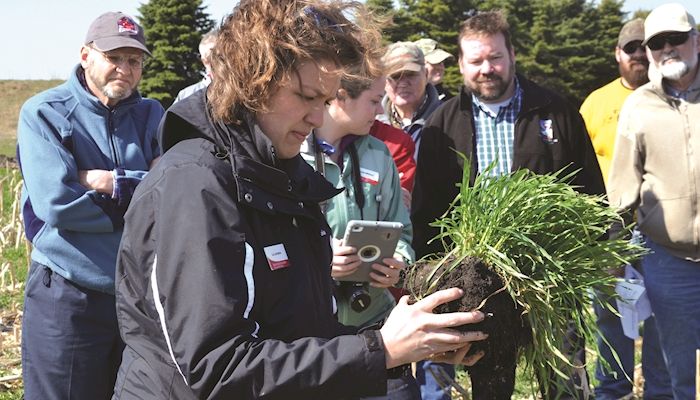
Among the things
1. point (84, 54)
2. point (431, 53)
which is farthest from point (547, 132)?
point (431, 53)

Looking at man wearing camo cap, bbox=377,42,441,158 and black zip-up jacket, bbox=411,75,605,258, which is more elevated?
man wearing camo cap, bbox=377,42,441,158

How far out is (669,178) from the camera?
18.0 feet

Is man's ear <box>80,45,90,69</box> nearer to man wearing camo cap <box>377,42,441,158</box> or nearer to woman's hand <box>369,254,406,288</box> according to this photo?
woman's hand <box>369,254,406,288</box>

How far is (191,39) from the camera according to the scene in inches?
1606

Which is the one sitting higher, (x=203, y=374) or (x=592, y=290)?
(x=203, y=374)

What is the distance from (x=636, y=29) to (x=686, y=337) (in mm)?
3617

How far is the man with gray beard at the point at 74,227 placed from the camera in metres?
4.34

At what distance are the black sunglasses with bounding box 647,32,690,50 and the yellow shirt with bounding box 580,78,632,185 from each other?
1.52 meters

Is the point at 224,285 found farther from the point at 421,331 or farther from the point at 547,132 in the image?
the point at 547,132

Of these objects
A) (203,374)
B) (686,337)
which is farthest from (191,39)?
(203,374)

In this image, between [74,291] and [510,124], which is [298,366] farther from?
[510,124]

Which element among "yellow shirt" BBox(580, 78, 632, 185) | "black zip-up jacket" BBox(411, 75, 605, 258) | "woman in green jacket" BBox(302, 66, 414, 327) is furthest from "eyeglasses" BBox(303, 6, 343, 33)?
"yellow shirt" BBox(580, 78, 632, 185)

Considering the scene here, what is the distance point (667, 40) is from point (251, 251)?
445 centimetres

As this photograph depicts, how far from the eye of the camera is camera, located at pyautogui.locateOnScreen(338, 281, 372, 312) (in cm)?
425
